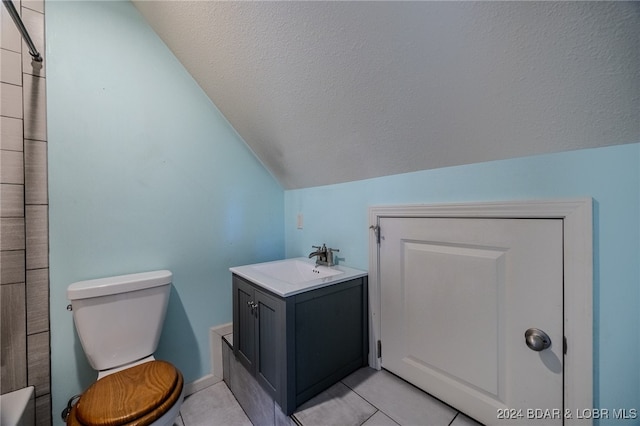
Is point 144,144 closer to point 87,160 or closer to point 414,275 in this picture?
point 87,160

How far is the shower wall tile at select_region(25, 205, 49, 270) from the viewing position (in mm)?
1108

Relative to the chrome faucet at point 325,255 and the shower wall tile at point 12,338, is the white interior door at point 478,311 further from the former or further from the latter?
the shower wall tile at point 12,338

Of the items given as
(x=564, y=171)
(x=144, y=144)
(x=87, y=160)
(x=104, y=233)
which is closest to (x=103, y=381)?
(x=104, y=233)

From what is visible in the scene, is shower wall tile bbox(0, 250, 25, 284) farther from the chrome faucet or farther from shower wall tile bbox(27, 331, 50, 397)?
the chrome faucet

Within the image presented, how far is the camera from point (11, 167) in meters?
1.07

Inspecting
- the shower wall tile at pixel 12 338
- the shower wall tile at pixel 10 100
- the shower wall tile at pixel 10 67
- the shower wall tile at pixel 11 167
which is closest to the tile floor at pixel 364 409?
the shower wall tile at pixel 12 338

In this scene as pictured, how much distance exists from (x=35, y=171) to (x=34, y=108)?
0.97 feet

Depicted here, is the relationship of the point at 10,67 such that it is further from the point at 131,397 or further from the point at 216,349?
the point at 216,349

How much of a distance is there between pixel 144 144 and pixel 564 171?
A: 6.27 ft

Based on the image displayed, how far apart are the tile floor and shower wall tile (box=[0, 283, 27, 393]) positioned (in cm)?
74

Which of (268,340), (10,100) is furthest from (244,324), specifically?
(10,100)

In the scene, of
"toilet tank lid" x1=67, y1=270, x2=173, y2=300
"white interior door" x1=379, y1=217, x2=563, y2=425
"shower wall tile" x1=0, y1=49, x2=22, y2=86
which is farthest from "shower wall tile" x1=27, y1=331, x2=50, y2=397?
"white interior door" x1=379, y1=217, x2=563, y2=425

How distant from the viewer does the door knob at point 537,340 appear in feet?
2.64

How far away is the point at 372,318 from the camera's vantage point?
4.34 ft
